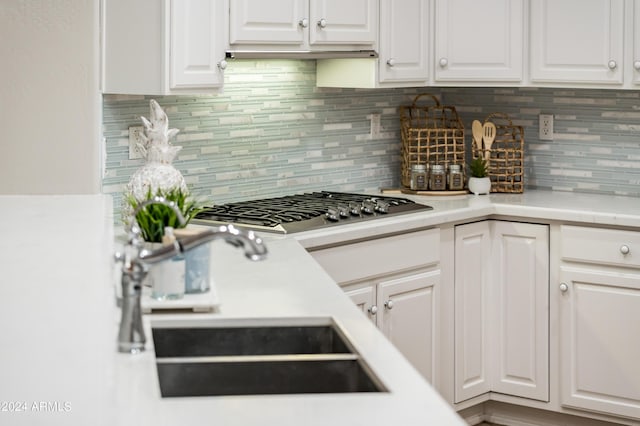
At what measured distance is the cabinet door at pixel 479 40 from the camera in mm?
4219

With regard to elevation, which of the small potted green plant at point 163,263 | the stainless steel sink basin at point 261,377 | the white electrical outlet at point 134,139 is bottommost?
the stainless steel sink basin at point 261,377

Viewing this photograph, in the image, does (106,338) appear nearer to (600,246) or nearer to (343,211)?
(343,211)

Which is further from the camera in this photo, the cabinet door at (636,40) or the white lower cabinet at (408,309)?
the cabinet door at (636,40)

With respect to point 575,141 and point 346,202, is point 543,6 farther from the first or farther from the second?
point 346,202

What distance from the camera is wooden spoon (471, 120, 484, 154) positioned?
4.50 metres

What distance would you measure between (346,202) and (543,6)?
112 centimetres

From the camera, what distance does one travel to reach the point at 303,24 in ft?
12.3

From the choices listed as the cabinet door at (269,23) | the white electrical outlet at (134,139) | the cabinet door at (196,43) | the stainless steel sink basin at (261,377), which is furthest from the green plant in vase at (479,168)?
the stainless steel sink basin at (261,377)

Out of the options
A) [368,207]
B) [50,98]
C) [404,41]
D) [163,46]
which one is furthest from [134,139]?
[404,41]

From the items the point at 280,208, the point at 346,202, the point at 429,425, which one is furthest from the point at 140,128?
the point at 429,425

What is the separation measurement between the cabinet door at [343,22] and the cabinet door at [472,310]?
83 centimetres

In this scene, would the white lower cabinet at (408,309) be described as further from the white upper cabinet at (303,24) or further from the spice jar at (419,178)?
the white upper cabinet at (303,24)

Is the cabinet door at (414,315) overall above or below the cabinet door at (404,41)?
below

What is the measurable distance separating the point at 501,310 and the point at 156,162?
160 centimetres
